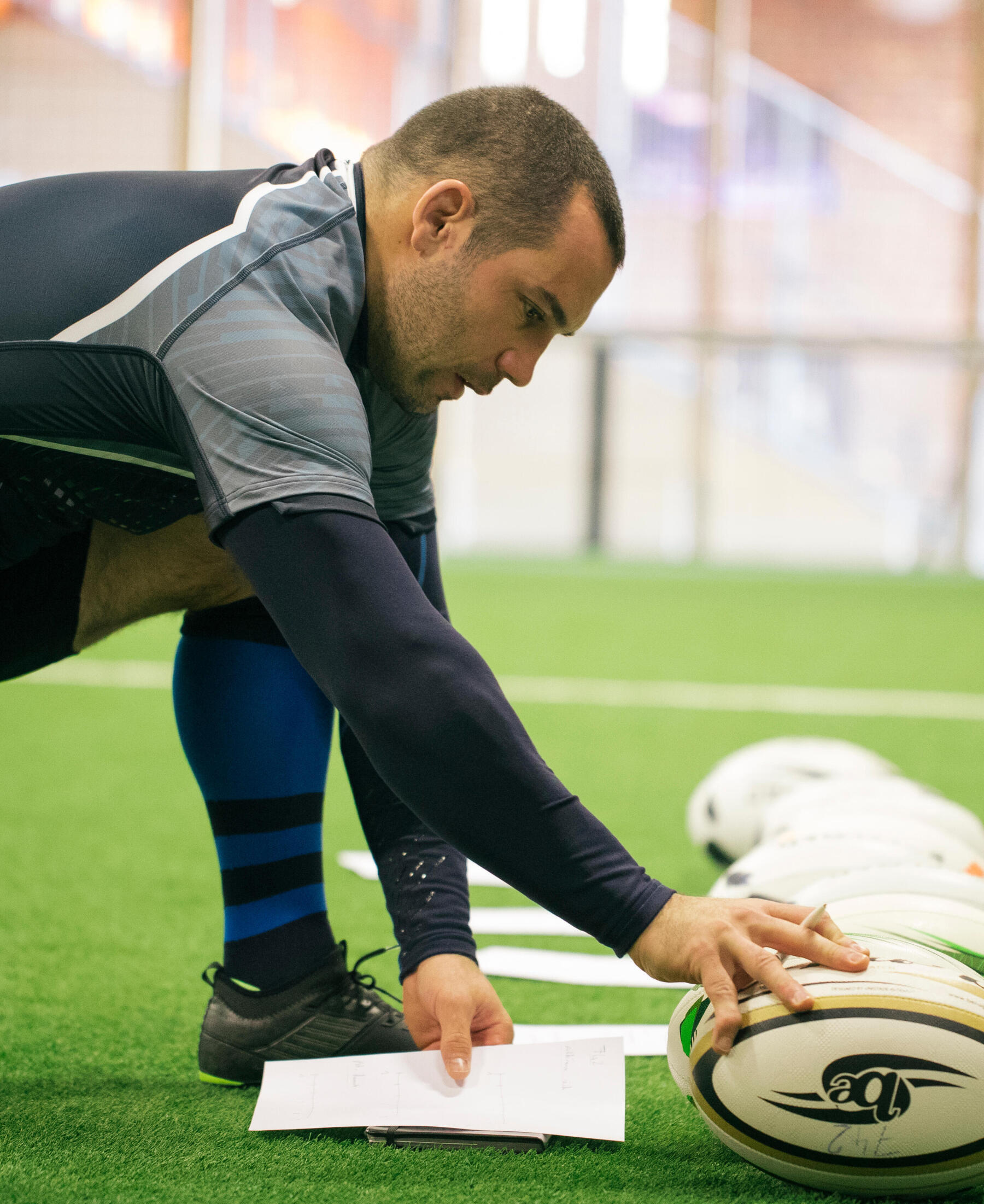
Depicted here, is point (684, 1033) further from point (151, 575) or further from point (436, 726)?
point (151, 575)

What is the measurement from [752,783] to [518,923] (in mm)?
631

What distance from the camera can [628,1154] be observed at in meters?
1.37

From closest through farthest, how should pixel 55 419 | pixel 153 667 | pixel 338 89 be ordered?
pixel 55 419, pixel 153 667, pixel 338 89

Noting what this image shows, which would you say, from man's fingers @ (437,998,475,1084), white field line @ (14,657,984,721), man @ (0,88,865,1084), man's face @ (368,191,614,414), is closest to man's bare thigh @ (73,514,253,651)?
man @ (0,88,865,1084)

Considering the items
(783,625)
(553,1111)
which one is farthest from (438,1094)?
(783,625)

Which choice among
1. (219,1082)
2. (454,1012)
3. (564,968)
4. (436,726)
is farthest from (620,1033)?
(436,726)

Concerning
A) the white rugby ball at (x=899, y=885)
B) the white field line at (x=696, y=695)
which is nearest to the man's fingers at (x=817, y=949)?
the white rugby ball at (x=899, y=885)

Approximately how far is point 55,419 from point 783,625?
6273 millimetres

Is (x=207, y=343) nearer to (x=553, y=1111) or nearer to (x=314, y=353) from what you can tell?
(x=314, y=353)

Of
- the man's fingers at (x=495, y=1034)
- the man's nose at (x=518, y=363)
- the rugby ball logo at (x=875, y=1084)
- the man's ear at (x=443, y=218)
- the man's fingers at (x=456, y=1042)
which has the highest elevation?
the man's ear at (x=443, y=218)

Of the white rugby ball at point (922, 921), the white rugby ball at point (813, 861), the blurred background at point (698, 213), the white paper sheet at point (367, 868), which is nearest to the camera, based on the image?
the white rugby ball at point (922, 921)

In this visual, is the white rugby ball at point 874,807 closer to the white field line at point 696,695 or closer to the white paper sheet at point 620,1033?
the white paper sheet at point 620,1033

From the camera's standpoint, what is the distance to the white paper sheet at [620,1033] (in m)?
1.68

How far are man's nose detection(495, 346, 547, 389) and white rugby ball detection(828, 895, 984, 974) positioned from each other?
698mm
